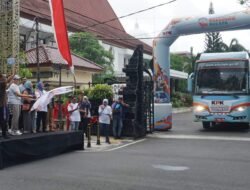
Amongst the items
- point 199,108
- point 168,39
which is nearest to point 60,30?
point 168,39

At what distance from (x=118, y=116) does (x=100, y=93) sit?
2.30m

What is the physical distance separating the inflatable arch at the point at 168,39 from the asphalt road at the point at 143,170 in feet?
16.7

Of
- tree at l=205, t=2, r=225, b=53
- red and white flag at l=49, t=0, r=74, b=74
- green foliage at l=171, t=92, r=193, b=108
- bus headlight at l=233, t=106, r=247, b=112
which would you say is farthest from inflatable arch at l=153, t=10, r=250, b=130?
tree at l=205, t=2, r=225, b=53

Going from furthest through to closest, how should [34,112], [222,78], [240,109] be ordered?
[222,78]
[240,109]
[34,112]

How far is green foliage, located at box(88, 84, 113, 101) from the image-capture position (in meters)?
18.5

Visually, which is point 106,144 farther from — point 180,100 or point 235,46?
point 235,46

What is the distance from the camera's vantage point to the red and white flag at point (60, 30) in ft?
43.7

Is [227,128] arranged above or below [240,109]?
below

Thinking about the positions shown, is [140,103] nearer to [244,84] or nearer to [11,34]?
[244,84]

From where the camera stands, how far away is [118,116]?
16656mm

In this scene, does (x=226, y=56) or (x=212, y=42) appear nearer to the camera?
(x=226, y=56)

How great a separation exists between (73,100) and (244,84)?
7716 millimetres

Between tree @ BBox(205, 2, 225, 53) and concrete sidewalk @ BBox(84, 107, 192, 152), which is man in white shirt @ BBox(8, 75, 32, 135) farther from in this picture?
tree @ BBox(205, 2, 225, 53)

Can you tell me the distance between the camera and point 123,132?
17250mm
